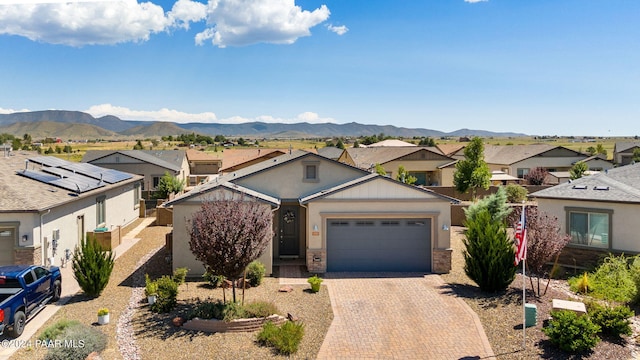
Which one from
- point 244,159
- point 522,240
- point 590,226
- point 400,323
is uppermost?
point 244,159

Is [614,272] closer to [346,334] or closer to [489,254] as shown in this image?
[489,254]

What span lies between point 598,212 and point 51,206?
2105 centimetres

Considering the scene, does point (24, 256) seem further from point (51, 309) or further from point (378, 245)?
point (378, 245)

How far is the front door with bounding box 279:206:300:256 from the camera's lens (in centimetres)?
2012

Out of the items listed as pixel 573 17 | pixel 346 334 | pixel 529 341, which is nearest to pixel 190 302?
pixel 346 334

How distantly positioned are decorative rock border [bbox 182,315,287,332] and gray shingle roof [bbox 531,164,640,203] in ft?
Answer: 44.3

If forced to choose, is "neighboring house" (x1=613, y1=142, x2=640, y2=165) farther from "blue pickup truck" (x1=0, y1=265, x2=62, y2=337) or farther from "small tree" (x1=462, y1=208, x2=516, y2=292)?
"blue pickup truck" (x1=0, y1=265, x2=62, y2=337)

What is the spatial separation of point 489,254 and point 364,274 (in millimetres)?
5096

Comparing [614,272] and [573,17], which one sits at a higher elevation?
[573,17]

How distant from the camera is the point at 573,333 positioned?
35.5 feet

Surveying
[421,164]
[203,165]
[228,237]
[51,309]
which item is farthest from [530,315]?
[203,165]

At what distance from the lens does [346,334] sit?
12.2 m

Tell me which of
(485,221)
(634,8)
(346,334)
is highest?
(634,8)

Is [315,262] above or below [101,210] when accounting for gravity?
below
